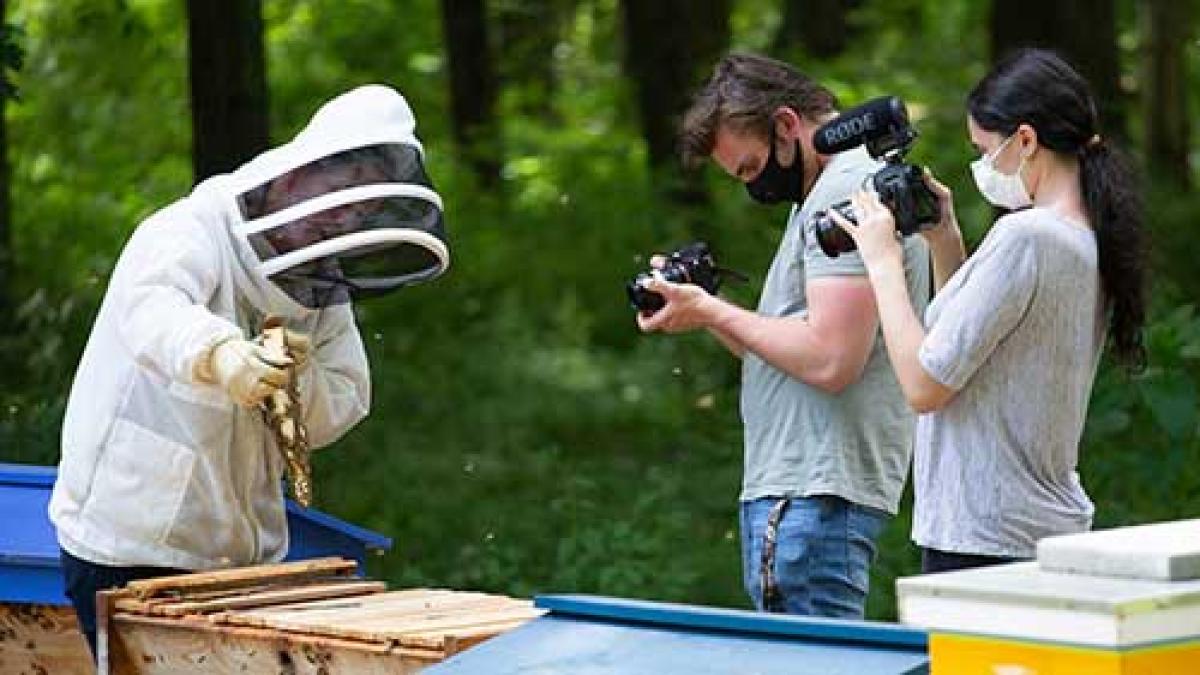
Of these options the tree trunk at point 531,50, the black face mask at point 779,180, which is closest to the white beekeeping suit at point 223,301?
the black face mask at point 779,180

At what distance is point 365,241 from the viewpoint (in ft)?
16.7

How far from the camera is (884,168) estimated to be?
500 centimetres

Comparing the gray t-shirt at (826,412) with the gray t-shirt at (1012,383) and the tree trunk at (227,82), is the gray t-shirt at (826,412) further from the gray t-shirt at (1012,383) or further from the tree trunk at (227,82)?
the tree trunk at (227,82)

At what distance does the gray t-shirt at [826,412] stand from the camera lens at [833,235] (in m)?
0.10

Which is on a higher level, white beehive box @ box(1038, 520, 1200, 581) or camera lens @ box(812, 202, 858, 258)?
camera lens @ box(812, 202, 858, 258)

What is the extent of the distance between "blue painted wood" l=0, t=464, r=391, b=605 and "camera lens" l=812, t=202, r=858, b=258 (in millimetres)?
1459

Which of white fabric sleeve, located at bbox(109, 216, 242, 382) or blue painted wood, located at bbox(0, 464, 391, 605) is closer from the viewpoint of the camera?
white fabric sleeve, located at bbox(109, 216, 242, 382)

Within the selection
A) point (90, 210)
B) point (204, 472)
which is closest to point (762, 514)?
point (204, 472)

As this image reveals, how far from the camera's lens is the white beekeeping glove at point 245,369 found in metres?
4.84

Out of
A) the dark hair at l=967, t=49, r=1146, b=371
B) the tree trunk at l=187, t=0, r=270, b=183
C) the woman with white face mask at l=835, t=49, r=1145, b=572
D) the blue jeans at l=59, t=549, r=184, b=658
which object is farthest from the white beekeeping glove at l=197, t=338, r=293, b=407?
the tree trunk at l=187, t=0, r=270, b=183

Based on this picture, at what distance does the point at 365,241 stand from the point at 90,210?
1023cm

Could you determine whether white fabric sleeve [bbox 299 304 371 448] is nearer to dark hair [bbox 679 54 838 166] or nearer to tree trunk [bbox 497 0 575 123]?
dark hair [bbox 679 54 838 166]

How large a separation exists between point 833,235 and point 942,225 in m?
0.24

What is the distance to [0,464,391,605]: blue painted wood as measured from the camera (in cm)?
582
